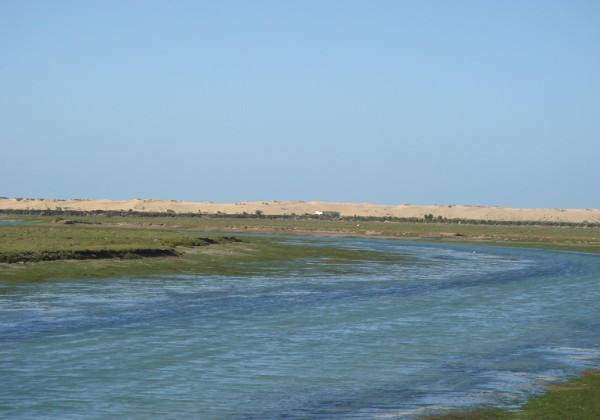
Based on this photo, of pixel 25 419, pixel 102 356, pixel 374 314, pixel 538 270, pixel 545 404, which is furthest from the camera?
pixel 538 270

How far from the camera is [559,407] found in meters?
14.9

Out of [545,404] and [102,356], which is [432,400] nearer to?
[545,404]

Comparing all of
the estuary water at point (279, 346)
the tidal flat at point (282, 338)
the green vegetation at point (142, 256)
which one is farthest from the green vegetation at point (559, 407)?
the green vegetation at point (142, 256)

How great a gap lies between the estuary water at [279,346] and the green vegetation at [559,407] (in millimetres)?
419

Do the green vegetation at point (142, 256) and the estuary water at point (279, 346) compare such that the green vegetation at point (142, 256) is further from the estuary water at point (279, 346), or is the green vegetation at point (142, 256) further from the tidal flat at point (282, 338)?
the estuary water at point (279, 346)

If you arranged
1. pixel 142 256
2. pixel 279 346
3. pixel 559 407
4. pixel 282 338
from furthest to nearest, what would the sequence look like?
1. pixel 142 256
2. pixel 282 338
3. pixel 279 346
4. pixel 559 407

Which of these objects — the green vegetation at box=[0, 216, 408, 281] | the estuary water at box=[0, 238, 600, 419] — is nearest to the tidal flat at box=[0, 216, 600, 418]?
the estuary water at box=[0, 238, 600, 419]

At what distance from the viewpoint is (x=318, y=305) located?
2964cm

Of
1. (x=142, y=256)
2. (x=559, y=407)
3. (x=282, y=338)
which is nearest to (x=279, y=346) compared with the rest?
(x=282, y=338)

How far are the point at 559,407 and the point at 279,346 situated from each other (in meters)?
7.79

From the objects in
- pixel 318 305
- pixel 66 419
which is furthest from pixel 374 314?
pixel 66 419

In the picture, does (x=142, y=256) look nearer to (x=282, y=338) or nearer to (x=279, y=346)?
(x=282, y=338)

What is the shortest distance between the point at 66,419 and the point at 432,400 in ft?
19.6

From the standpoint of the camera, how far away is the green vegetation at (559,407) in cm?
1428
